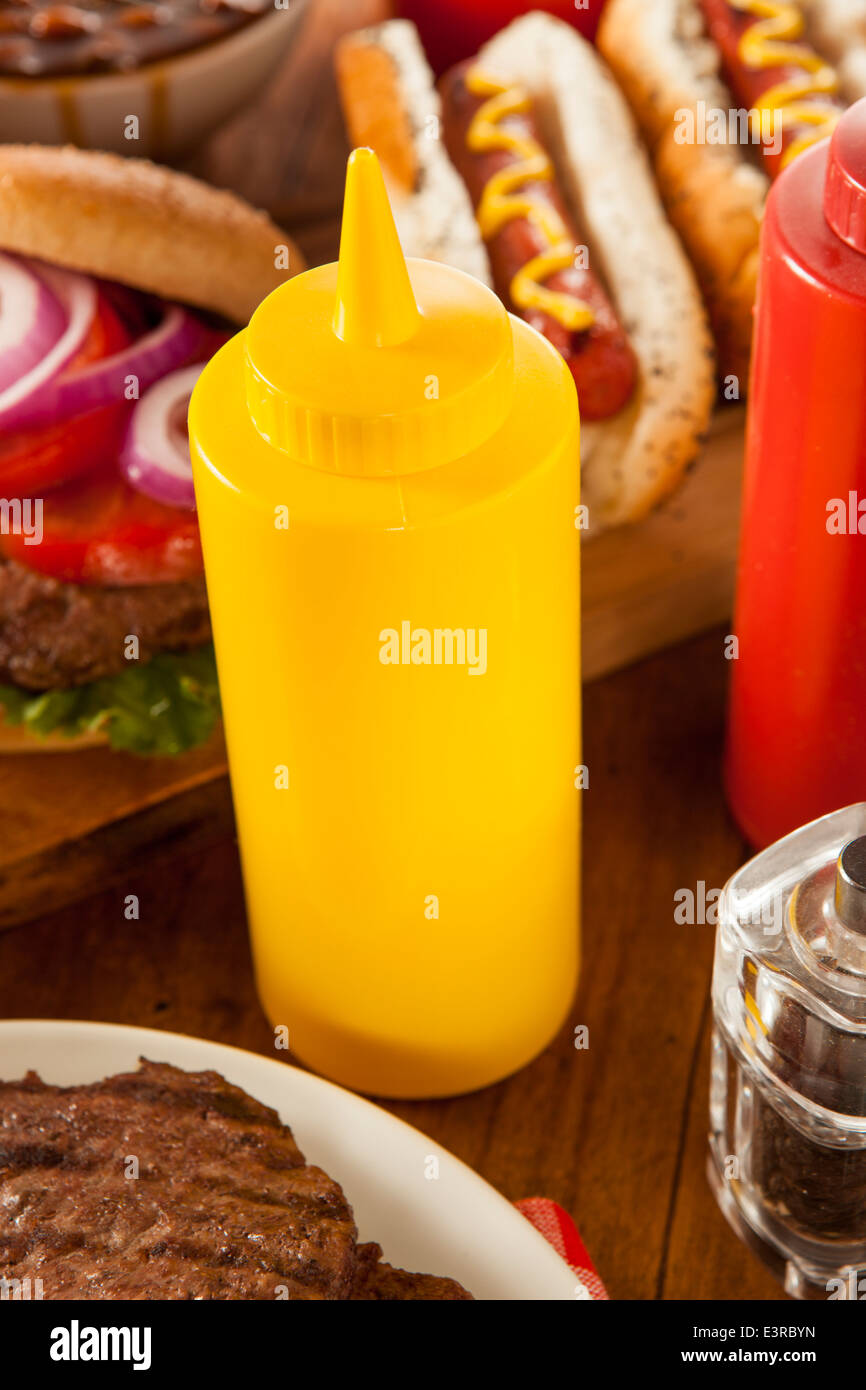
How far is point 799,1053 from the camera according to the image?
31.9 inches

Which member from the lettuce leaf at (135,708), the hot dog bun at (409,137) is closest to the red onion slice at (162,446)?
the lettuce leaf at (135,708)

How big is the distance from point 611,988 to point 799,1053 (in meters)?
0.26

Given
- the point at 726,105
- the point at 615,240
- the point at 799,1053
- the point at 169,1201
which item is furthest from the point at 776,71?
the point at 169,1201

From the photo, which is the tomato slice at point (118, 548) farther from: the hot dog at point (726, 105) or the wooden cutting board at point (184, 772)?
the hot dog at point (726, 105)

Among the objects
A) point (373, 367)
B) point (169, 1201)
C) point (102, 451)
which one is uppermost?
point (373, 367)

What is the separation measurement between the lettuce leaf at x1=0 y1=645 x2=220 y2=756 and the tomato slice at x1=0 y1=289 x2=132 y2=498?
0.52 feet

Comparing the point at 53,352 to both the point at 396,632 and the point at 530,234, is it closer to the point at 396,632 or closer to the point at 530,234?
the point at 530,234

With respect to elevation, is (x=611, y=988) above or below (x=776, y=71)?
below

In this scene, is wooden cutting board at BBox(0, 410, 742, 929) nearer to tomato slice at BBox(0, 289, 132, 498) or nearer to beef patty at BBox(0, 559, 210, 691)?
beef patty at BBox(0, 559, 210, 691)

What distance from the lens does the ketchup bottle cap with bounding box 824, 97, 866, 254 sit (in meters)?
0.80

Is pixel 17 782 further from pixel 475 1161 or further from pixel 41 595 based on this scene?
pixel 475 1161

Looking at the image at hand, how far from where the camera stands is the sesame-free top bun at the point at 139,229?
3.65 feet

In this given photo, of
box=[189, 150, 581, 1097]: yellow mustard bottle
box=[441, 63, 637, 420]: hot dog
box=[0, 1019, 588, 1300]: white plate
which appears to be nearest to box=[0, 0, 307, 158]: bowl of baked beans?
box=[441, 63, 637, 420]: hot dog
